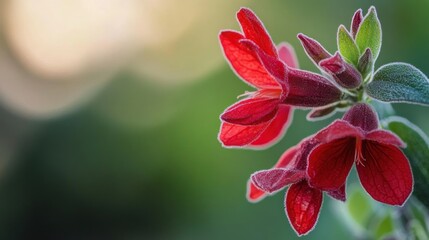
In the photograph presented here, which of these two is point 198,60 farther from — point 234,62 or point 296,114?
point 234,62

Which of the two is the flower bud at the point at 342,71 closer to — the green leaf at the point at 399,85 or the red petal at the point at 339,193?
the green leaf at the point at 399,85

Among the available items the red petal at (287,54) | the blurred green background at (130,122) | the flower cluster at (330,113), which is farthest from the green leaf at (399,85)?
the blurred green background at (130,122)

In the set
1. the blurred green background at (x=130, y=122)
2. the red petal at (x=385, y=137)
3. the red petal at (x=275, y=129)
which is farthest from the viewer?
the blurred green background at (x=130, y=122)

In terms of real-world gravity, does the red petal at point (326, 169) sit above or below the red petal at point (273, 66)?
below

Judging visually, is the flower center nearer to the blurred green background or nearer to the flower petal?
the flower petal

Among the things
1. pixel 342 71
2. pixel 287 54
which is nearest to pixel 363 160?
pixel 342 71
